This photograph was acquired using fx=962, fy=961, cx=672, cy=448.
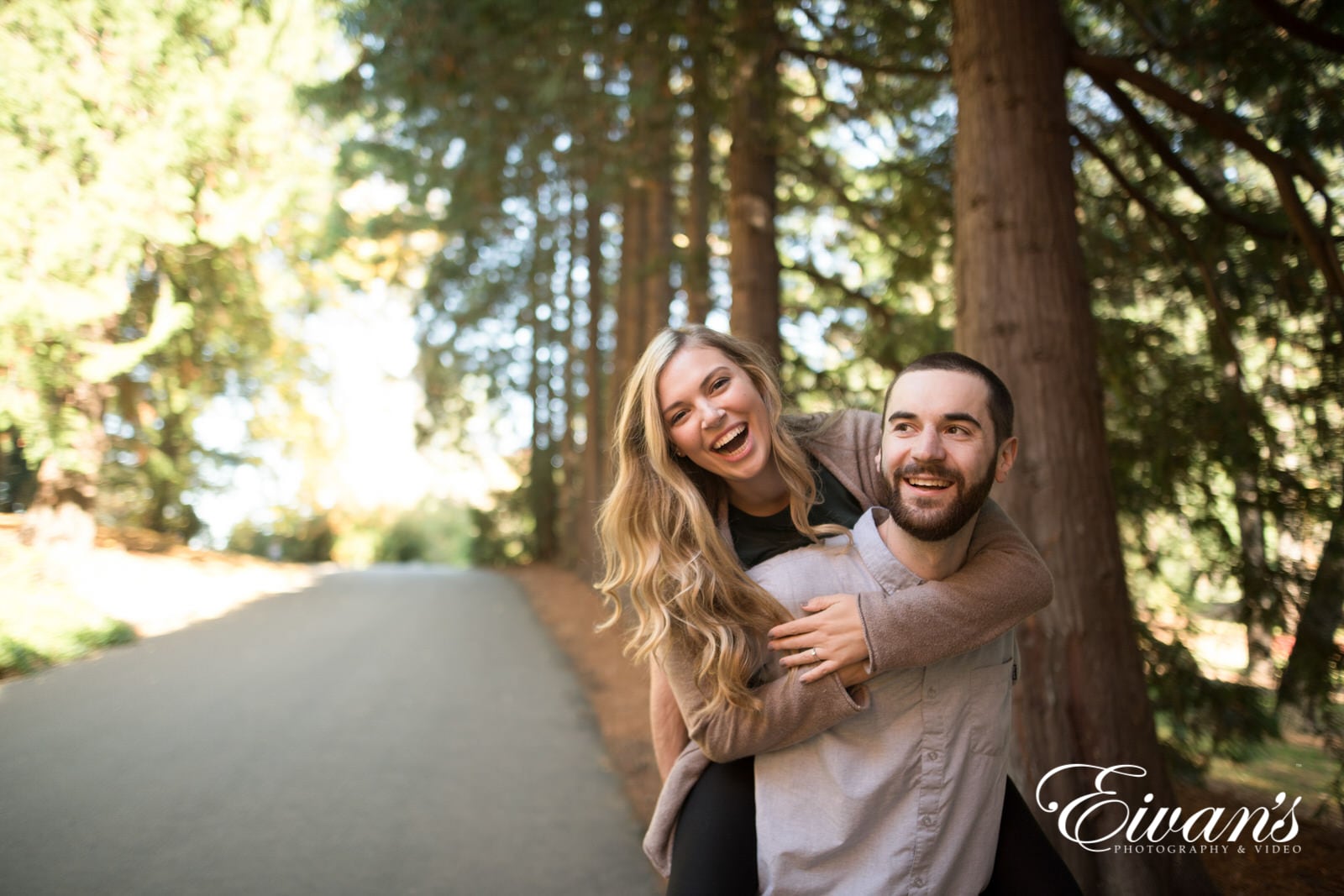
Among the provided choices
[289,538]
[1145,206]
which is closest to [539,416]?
[289,538]

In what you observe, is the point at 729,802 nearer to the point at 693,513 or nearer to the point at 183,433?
the point at 693,513

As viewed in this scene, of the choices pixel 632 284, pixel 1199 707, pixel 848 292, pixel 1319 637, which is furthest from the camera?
pixel 632 284

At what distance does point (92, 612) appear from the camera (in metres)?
11.2

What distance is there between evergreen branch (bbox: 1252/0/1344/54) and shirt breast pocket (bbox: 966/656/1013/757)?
12.5ft

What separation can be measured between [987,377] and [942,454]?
266mm

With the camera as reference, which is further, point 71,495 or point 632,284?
point 71,495

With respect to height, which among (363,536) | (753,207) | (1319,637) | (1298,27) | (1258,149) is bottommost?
(363,536)

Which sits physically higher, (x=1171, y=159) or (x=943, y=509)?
A: (x=1171, y=159)

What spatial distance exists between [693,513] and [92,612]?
1096 cm

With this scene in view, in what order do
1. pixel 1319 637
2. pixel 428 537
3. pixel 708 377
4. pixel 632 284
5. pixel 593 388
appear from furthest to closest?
1. pixel 428 537
2. pixel 593 388
3. pixel 632 284
4. pixel 1319 637
5. pixel 708 377

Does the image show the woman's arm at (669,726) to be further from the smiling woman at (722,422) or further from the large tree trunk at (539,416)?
the large tree trunk at (539,416)

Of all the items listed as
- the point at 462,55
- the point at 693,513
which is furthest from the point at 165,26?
the point at 693,513

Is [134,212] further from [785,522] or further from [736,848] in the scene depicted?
[736,848]

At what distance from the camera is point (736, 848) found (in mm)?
2631
